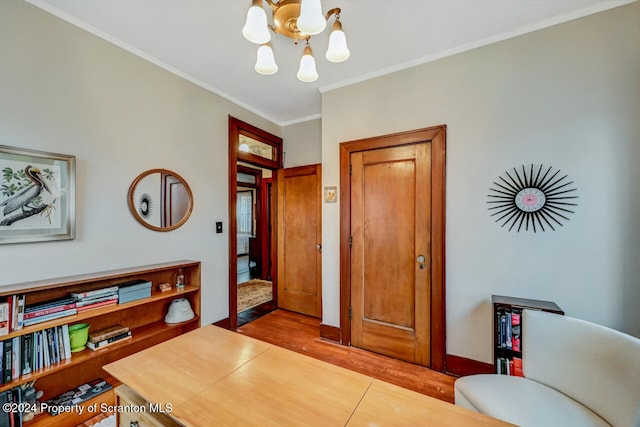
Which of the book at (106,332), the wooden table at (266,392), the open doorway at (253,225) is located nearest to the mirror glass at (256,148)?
the open doorway at (253,225)

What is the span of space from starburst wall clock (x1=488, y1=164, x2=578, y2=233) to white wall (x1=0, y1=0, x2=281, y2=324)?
2839mm

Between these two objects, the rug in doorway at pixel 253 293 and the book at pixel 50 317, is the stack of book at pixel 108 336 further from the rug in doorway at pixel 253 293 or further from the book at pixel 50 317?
the rug in doorway at pixel 253 293

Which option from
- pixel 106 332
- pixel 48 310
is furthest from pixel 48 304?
pixel 106 332

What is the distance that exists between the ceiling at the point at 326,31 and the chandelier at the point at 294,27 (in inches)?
14.5

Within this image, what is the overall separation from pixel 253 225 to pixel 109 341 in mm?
4407

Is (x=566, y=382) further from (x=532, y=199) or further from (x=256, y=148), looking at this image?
(x=256, y=148)

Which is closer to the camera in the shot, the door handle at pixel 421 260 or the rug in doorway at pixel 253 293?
the door handle at pixel 421 260

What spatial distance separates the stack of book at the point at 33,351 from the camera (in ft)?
4.67

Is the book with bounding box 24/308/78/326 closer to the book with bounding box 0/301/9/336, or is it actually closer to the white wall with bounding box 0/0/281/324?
the book with bounding box 0/301/9/336

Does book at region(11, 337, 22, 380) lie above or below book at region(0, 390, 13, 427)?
above

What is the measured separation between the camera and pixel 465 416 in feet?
2.98

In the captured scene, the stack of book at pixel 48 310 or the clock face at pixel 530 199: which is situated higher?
the clock face at pixel 530 199

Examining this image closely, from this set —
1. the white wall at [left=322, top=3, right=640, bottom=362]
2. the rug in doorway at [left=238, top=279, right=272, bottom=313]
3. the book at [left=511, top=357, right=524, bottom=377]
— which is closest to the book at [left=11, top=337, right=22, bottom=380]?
the rug in doorway at [left=238, top=279, right=272, bottom=313]

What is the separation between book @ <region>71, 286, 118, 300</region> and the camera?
5.74 ft
